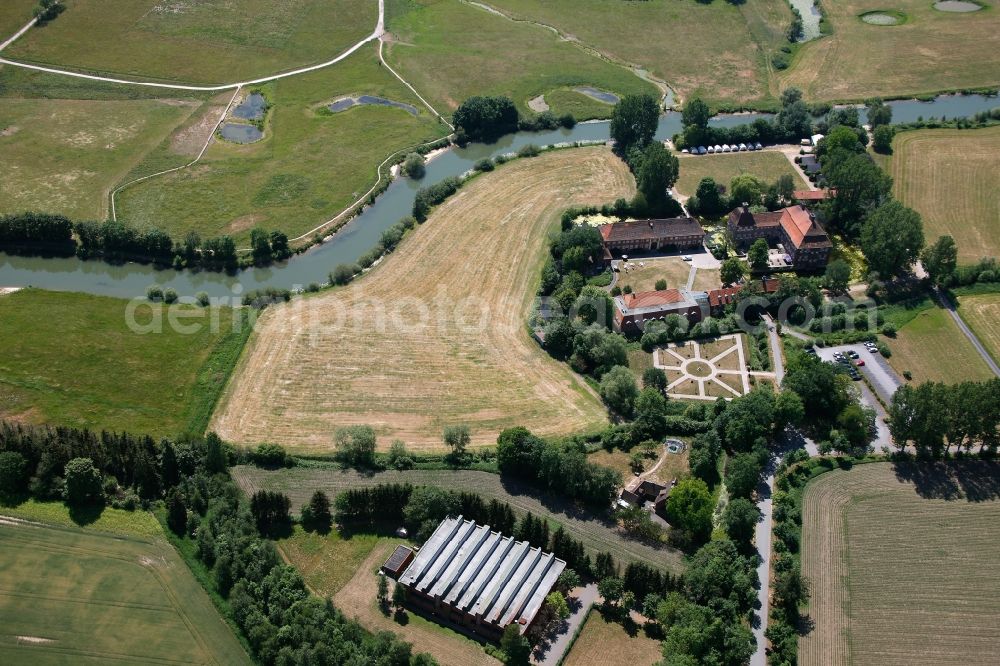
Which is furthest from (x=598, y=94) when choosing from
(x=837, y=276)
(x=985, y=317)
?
(x=985, y=317)

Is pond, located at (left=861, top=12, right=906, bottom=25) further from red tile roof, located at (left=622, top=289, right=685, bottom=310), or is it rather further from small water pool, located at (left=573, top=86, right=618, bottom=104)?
red tile roof, located at (left=622, top=289, right=685, bottom=310)

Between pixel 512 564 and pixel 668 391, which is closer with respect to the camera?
pixel 512 564

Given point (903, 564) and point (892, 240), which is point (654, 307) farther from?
point (903, 564)

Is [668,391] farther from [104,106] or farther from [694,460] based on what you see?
[104,106]

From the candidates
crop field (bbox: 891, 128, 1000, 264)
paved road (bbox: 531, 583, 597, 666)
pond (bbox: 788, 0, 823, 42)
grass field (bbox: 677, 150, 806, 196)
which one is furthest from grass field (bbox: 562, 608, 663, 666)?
pond (bbox: 788, 0, 823, 42)

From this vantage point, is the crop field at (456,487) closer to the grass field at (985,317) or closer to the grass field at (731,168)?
the grass field at (985,317)

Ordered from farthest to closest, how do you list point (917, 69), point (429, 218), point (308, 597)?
1. point (917, 69)
2. point (429, 218)
3. point (308, 597)

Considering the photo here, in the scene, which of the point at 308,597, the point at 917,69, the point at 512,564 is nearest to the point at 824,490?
the point at 512,564
